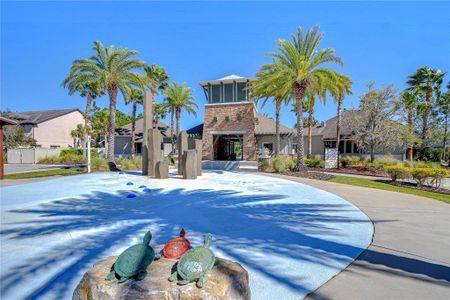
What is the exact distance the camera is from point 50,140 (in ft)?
136

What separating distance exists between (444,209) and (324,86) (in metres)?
12.7

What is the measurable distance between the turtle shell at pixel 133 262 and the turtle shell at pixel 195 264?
362 millimetres

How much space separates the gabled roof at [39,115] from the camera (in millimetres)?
40969

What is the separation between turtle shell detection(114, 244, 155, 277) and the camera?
251 cm

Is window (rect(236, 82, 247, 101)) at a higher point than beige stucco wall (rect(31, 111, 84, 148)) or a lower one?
higher

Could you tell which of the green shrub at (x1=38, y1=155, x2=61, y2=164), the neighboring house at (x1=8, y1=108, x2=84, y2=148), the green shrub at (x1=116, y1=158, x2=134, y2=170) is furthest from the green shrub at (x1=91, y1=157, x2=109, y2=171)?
the neighboring house at (x1=8, y1=108, x2=84, y2=148)

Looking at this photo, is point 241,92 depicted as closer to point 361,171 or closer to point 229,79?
point 229,79

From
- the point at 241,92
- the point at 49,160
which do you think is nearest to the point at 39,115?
the point at 49,160

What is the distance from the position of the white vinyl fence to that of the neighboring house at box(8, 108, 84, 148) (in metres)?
7.86

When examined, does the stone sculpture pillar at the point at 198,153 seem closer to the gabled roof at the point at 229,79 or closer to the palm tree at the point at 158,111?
the gabled roof at the point at 229,79

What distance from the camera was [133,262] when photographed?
2.56 m

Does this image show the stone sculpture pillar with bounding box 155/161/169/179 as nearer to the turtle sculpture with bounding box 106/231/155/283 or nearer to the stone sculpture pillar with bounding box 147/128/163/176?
the stone sculpture pillar with bounding box 147/128/163/176

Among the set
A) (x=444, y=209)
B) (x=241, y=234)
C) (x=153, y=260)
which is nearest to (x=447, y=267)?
(x=241, y=234)

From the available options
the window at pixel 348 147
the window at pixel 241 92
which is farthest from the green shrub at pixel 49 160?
the window at pixel 348 147
